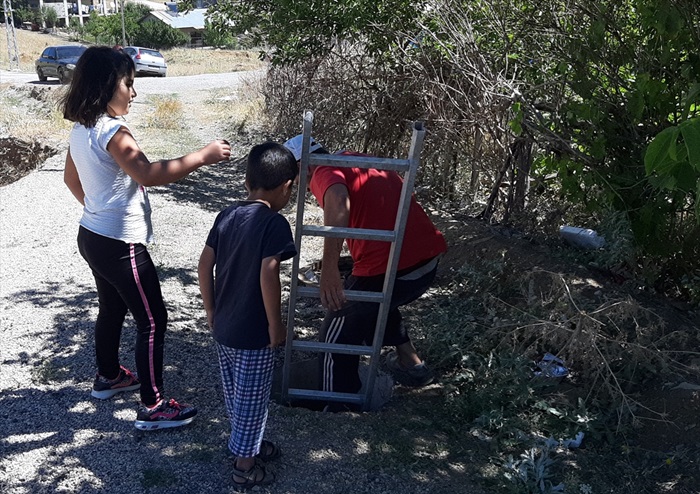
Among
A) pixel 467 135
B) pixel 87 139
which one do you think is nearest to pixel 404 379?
pixel 87 139

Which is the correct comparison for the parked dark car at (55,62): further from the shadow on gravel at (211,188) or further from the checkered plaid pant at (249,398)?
the checkered plaid pant at (249,398)

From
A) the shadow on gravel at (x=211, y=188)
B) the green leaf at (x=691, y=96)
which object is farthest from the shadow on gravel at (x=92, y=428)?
the shadow on gravel at (x=211, y=188)

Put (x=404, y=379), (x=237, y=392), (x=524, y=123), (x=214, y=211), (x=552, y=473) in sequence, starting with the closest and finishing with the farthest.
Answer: (x=237, y=392) < (x=552, y=473) < (x=404, y=379) < (x=524, y=123) < (x=214, y=211)

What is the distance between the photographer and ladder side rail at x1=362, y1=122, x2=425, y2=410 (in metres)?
2.92

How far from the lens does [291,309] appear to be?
3293mm

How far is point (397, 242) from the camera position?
3.09 meters

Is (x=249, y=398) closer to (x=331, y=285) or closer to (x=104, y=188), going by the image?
(x=331, y=285)

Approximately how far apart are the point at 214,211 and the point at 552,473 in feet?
17.9

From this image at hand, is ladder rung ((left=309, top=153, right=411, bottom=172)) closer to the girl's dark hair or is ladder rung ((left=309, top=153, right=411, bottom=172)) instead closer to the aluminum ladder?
the aluminum ladder

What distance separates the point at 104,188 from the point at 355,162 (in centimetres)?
108

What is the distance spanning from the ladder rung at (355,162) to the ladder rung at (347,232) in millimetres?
274

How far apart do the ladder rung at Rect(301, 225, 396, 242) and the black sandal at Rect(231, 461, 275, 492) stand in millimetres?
1012

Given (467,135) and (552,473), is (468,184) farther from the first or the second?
(552,473)

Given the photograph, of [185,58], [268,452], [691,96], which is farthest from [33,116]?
[185,58]
